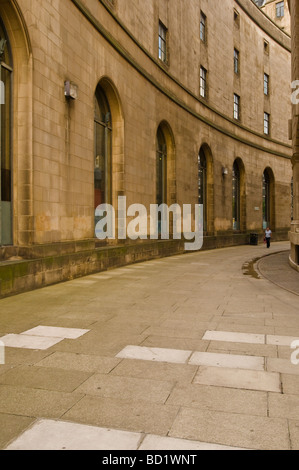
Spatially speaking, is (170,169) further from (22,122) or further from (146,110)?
(22,122)

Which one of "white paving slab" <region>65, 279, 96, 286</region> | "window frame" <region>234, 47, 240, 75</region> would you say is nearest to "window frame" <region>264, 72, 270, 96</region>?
"window frame" <region>234, 47, 240, 75</region>

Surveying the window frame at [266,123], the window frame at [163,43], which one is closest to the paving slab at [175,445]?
the window frame at [163,43]

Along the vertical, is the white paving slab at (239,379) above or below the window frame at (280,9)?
below

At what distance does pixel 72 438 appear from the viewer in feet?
10.5

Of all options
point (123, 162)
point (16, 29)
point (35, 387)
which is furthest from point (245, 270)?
point (35, 387)

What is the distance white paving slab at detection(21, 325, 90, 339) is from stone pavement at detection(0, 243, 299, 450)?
0.05ft

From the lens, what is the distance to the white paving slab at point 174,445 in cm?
306

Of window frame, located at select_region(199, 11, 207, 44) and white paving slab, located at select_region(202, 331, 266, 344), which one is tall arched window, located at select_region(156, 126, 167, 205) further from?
white paving slab, located at select_region(202, 331, 266, 344)

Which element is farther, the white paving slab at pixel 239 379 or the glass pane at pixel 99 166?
the glass pane at pixel 99 166

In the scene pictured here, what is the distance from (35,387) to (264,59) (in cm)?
3970

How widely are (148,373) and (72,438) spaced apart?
158 centimetres

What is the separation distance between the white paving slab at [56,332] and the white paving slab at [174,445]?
3223mm

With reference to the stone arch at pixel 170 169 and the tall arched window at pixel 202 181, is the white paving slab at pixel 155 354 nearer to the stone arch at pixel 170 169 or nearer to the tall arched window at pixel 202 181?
the stone arch at pixel 170 169
